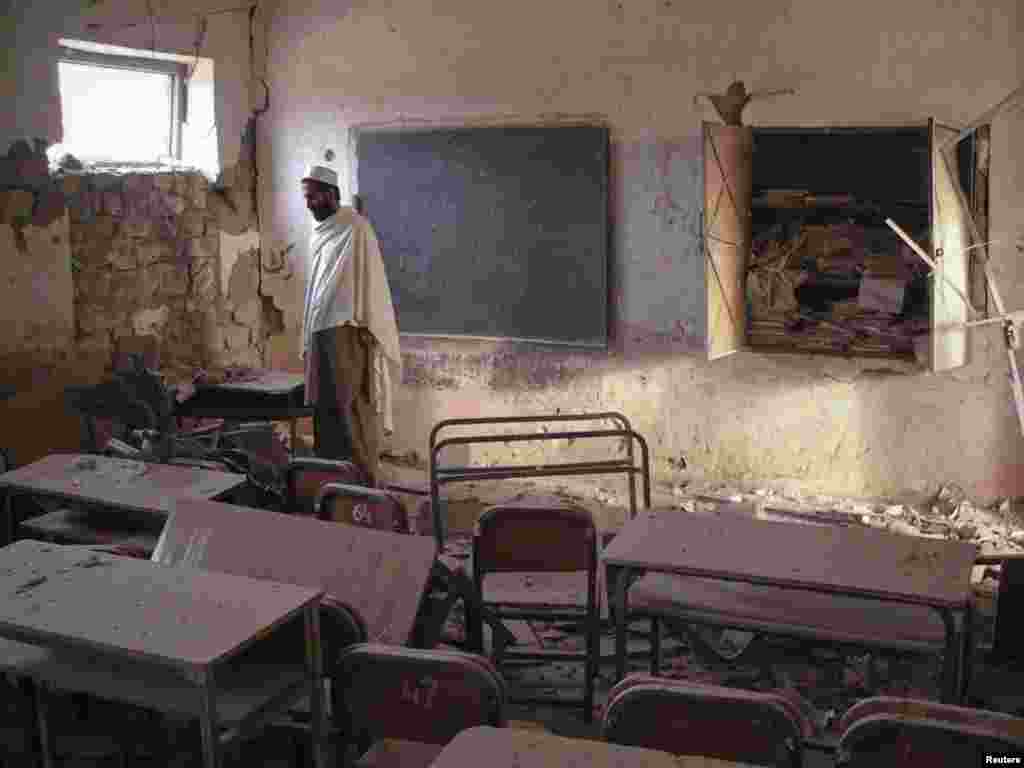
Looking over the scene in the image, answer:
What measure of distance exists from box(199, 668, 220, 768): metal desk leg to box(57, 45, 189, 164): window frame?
176 inches

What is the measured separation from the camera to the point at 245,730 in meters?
2.69

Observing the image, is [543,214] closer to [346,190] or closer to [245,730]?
[346,190]

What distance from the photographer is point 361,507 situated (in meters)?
3.83

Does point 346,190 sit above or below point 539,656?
above

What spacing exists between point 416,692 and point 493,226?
4.35 m

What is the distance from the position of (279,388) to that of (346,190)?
1647mm

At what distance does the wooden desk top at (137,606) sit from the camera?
Answer: 2529mm

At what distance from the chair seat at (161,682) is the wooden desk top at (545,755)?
872mm

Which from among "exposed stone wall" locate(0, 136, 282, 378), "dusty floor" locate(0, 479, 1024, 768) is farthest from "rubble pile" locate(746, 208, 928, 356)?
"exposed stone wall" locate(0, 136, 282, 378)

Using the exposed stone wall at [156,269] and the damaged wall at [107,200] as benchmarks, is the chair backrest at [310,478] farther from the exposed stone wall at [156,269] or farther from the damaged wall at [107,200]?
the exposed stone wall at [156,269]

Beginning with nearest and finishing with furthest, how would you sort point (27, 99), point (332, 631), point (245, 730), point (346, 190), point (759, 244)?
point (245, 730) → point (332, 631) → point (27, 99) → point (759, 244) → point (346, 190)

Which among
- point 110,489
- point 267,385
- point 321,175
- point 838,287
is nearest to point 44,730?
point 110,489

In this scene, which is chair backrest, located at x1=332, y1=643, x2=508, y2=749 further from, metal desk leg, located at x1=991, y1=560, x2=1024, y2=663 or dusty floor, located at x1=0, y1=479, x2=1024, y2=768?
metal desk leg, located at x1=991, y1=560, x2=1024, y2=663

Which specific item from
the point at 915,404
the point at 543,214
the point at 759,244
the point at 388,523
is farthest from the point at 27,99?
the point at 915,404
